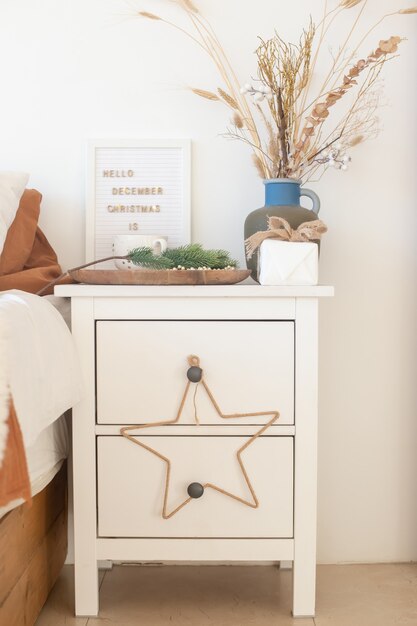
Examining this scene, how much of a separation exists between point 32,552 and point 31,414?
40cm

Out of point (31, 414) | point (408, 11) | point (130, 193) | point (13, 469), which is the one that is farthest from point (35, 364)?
point (408, 11)

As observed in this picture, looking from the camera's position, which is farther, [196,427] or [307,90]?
[307,90]

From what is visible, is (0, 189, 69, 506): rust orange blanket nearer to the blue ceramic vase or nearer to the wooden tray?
the wooden tray

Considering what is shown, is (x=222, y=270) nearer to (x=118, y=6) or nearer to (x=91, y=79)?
(x=91, y=79)

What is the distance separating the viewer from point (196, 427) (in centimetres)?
141

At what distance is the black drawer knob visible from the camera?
1392 millimetres

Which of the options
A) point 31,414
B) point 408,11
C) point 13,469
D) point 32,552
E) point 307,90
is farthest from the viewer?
point 307,90

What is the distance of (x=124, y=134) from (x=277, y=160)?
39cm

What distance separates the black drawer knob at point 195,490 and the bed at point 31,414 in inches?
10.8

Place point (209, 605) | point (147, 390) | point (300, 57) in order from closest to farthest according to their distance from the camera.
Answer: point (147, 390) → point (209, 605) → point (300, 57)

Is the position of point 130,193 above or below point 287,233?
above

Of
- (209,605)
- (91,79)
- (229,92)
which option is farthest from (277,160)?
(209,605)

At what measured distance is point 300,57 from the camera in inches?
64.6

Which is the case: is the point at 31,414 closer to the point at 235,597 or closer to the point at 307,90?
the point at 235,597
